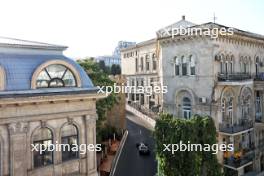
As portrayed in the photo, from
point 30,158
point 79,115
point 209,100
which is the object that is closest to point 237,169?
point 209,100

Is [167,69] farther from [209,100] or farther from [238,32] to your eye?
[238,32]

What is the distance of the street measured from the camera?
2744 centimetres

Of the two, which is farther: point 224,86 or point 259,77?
point 259,77

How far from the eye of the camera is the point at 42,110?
47.2 feet

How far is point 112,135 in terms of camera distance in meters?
36.2

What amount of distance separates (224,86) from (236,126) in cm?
403

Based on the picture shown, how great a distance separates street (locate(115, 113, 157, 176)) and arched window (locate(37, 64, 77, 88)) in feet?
47.8

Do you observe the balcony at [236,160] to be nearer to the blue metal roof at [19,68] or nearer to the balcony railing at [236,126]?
the balcony railing at [236,126]

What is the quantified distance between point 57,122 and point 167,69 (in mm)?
14840

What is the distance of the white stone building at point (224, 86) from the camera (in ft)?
79.7
